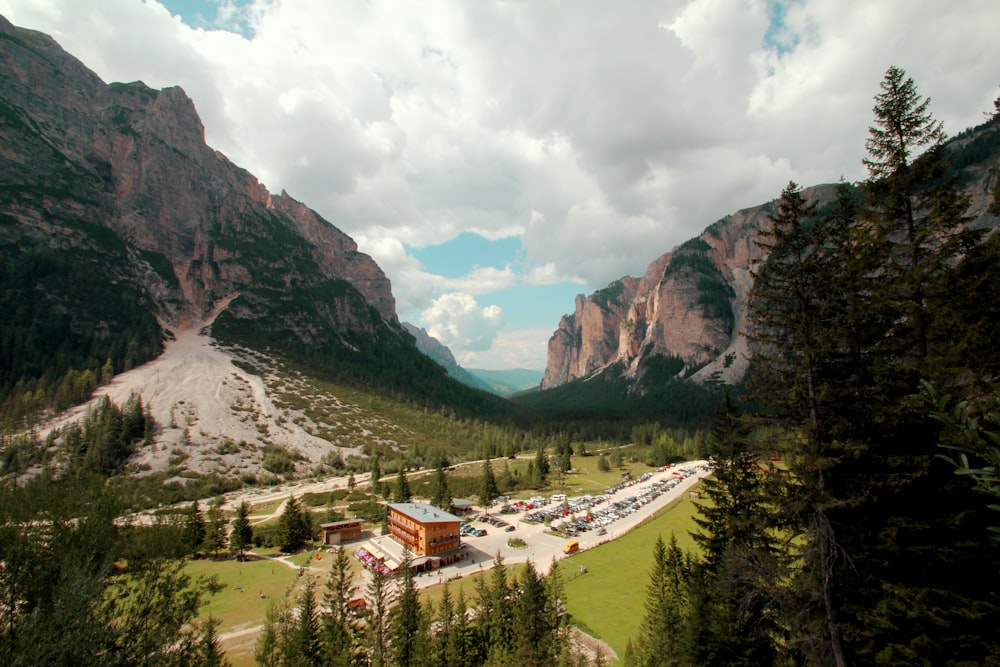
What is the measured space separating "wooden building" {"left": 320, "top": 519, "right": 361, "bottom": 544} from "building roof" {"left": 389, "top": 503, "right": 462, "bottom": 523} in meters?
5.07

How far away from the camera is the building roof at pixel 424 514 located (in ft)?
135

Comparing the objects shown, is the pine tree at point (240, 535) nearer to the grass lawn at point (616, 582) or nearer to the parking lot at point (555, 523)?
the parking lot at point (555, 523)

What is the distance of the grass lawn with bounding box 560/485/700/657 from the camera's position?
2720 centimetres

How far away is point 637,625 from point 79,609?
1135 inches

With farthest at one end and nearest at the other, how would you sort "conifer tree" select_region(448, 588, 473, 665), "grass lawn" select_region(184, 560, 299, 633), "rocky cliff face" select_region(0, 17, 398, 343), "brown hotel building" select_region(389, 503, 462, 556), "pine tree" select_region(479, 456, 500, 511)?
"rocky cliff face" select_region(0, 17, 398, 343) → "pine tree" select_region(479, 456, 500, 511) → "brown hotel building" select_region(389, 503, 462, 556) → "grass lawn" select_region(184, 560, 299, 633) → "conifer tree" select_region(448, 588, 473, 665)

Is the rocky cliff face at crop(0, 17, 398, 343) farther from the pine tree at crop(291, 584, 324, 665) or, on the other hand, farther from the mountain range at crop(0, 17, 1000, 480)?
the pine tree at crop(291, 584, 324, 665)

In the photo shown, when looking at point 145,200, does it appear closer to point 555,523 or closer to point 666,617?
point 555,523

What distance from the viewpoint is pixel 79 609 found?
768cm

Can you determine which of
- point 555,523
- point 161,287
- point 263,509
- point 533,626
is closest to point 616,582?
point 533,626

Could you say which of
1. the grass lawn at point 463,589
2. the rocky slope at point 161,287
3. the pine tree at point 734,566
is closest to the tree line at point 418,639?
the pine tree at point 734,566

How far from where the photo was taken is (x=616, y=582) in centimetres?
3412

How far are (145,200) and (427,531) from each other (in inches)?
7158

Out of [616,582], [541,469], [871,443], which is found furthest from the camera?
[541,469]

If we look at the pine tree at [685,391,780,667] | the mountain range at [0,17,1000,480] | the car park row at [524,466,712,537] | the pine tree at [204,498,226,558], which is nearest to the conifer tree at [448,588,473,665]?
the pine tree at [685,391,780,667]
